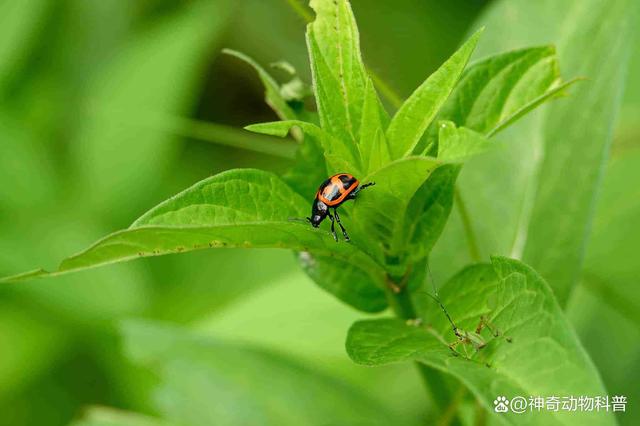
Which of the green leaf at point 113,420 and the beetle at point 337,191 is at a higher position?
the beetle at point 337,191

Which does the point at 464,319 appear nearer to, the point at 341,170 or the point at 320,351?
the point at 341,170

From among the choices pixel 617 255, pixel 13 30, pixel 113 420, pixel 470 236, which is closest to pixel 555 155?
pixel 470 236

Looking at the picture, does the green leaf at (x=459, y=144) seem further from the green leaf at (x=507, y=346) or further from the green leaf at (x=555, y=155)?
the green leaf at (x=555, y=155)

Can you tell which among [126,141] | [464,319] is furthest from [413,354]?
[126,141]

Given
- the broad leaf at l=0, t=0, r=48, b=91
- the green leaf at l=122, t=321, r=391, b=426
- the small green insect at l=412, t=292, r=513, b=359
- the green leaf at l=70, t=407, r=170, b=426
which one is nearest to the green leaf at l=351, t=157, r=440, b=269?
the small green insect at l=412, t=292, r=513, b=359

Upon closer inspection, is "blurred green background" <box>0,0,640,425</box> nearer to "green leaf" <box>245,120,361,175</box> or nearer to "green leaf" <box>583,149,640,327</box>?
"green leaf" <box>583,149,640,327</box>

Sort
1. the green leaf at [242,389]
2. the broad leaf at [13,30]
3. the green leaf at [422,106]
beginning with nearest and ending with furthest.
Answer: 1. the green leaf at [422,106]
2. the green leaf at [242,389]
3. the broad leaf at [13,30]

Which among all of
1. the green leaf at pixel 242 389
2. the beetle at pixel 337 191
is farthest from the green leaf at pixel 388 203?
the green leaf at pixel 242 389

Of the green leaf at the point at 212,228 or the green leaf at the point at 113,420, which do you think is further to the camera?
the green leaf at the point at 113,420
